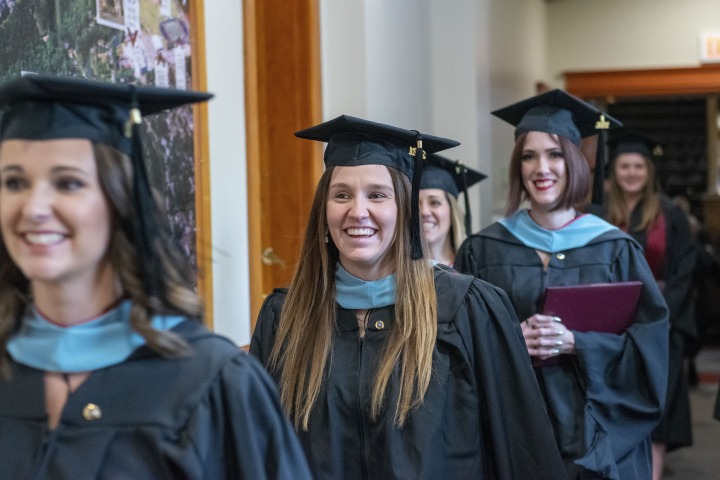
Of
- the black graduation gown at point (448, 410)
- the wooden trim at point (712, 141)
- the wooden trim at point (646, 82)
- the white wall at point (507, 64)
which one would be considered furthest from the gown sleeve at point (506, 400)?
the wooden trim at point (712, 141)

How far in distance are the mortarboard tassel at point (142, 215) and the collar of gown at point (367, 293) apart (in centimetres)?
97

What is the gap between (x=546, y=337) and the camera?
2891mm

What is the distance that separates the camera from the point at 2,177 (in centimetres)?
130

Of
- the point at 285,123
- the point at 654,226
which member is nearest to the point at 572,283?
the point at 285,123

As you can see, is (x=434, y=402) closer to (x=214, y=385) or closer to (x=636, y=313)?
(x=214, y=385)

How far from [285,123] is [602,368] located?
1801mm

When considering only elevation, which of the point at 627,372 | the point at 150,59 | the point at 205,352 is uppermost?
the point at 150,59

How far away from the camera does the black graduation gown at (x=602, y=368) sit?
2.90 m

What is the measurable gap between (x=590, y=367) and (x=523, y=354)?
0.80 metres

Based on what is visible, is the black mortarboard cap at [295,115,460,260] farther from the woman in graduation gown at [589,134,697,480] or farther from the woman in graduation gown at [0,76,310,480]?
the woman in graduation gown at [589,134,697,480]

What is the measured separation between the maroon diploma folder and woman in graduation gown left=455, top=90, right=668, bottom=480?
1.5 inches

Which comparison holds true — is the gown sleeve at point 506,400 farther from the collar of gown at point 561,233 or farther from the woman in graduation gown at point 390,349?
the collar of gown at point 561,233

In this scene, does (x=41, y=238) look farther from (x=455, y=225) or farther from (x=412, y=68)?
(x=412, y=68)

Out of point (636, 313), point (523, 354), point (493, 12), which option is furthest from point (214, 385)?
point (493, 12)
